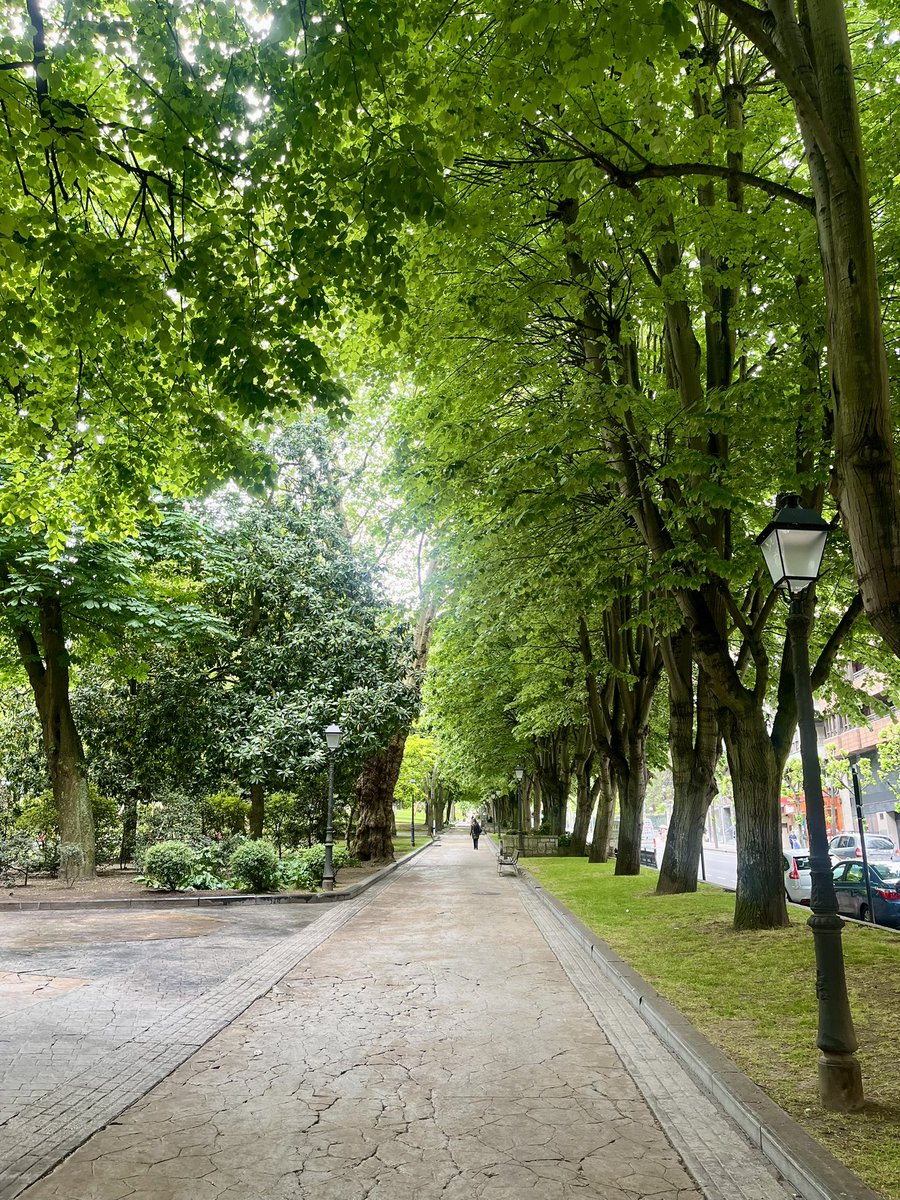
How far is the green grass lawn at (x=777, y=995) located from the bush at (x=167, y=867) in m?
8.10

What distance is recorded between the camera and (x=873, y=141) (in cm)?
925

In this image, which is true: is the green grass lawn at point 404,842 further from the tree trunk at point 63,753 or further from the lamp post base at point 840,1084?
the lamp post base at point 840,1084

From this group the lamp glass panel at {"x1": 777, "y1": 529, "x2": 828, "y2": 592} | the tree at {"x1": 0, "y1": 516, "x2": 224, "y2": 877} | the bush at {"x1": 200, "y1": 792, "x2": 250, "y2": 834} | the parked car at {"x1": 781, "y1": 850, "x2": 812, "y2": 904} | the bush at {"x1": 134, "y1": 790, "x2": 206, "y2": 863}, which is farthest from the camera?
the bush at {"x1": 200, "y1": 792, "x2": 250, "y2": 834}

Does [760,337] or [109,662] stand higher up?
[760,337]

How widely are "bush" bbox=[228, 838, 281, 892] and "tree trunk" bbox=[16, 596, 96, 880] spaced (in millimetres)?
3762

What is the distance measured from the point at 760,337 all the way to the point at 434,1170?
9324 mm

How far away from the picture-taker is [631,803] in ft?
68.5

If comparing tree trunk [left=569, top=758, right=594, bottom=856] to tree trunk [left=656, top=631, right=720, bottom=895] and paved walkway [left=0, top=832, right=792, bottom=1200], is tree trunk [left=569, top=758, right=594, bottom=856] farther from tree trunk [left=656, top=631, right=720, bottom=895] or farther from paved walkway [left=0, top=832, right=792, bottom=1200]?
paved walkway [left=0, top=832, right=792, bottom=1200]

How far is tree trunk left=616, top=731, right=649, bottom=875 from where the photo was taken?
67.1 feet

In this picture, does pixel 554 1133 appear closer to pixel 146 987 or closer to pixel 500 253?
pixel 146 987

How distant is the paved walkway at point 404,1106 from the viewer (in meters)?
4.17

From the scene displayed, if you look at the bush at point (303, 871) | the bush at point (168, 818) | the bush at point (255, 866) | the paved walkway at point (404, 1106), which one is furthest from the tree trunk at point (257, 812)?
the paved walkway at point (404, 1106)

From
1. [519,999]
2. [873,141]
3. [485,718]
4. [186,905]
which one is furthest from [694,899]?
[485,718]

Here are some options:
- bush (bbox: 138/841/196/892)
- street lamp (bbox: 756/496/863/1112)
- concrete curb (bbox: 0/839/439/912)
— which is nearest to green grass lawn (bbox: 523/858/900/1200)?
street lamp (bbox: 756/496/863/1112)
